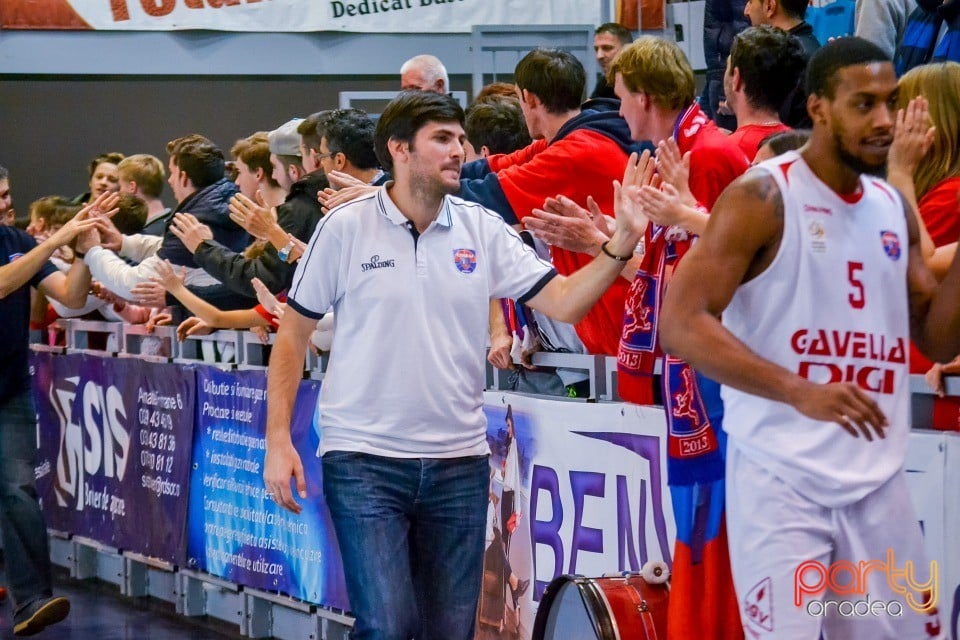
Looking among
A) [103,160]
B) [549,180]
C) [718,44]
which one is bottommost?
[549,180]

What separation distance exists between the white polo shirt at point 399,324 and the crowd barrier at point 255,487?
787 mm

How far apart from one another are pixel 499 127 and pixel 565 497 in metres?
2.08

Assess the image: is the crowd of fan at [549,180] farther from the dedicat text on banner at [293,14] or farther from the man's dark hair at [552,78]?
the dedicat text on banner at [293,14]

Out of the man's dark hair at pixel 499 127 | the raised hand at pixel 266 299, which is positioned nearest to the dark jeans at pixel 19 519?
the raised hand at pixel 266 299

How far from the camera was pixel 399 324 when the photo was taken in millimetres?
4320

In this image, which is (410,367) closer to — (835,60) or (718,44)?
(835,60)

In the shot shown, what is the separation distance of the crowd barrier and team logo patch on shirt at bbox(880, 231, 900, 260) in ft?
2.72

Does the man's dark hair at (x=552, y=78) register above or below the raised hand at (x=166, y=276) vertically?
above

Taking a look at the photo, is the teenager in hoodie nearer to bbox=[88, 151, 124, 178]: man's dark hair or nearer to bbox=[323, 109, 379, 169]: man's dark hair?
bbox=[323, 109, 379, 169]: man's dark hair

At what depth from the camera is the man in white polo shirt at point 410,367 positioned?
14.1 ft

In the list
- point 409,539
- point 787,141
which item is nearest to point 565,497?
point 409,539

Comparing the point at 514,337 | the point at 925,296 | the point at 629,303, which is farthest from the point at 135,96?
the point at 925,296

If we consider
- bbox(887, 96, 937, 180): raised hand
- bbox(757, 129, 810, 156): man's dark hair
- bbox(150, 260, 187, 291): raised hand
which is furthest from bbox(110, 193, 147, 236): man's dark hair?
bbox(887, 96, 937, 180): raised hand

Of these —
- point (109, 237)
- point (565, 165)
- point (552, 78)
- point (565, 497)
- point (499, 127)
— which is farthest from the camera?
point (109, 237)
